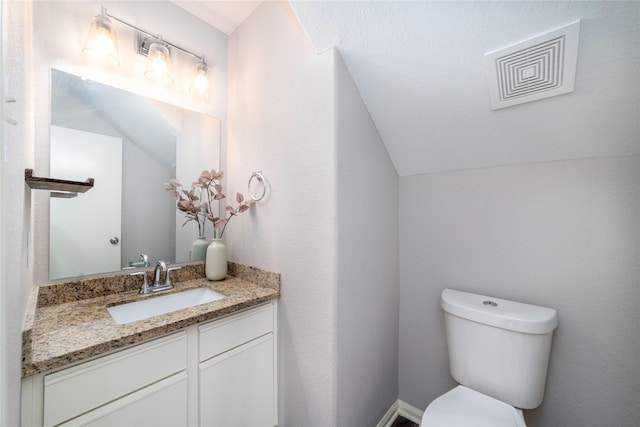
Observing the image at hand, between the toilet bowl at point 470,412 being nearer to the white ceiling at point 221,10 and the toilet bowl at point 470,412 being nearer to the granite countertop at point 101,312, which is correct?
the granite countertop at point 101,312

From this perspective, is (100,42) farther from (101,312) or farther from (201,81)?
(101,312)

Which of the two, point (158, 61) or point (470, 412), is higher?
point (158, 61)

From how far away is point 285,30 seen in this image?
1.32m

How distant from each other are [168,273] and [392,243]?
1269 millimetres

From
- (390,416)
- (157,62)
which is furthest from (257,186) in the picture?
(390,416)

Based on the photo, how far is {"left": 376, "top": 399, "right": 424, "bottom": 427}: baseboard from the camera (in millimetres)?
1490

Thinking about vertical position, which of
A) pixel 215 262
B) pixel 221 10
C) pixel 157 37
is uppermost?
pixel 221 10

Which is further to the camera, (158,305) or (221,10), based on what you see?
(221,10)

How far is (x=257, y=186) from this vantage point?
4.81ft

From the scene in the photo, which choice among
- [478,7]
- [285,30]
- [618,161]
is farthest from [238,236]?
[618,161]

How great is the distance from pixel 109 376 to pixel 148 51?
1.55 m

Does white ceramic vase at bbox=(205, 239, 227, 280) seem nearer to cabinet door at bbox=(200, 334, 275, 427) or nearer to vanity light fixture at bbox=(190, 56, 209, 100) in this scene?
cabinet door at bbox=(200, 334, 275, 427)

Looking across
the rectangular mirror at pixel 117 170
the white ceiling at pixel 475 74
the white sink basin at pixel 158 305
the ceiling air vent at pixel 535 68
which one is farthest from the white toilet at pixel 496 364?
the rectangular mirror at pixel 117 170

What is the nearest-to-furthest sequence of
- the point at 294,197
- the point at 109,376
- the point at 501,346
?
1. the point at 109,376
2. the point at 501,346
3. the point at 294,197
